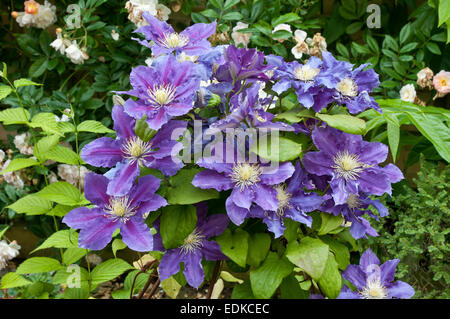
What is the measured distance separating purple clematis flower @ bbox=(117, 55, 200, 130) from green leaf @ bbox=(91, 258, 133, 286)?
43 cm

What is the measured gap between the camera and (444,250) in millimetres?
1237

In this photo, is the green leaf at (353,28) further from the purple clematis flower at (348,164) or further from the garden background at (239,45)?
the purple clematis flower at (348,164)

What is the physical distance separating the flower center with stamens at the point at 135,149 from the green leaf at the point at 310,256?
241mm

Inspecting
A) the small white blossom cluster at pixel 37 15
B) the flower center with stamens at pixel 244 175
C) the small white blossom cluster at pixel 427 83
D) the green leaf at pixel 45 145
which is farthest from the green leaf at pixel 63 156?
the small white blossom cluster at pixel 427 83

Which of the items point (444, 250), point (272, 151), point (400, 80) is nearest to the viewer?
point (272, 151)

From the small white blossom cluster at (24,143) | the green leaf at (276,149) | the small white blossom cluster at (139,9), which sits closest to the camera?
the green leaf at (276,149)

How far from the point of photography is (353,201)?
645 mm

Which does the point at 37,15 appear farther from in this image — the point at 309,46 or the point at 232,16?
the point at 309,46

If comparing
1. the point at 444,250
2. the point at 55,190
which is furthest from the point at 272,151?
the point at 444,250

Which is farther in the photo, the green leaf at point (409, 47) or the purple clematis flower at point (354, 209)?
the green leaf at point (409, 47)

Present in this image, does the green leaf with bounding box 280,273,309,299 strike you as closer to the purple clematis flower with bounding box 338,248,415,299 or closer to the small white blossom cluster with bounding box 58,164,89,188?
the purple clematis flower with bounding box 338,248,415,299

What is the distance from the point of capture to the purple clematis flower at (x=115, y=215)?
1.89 ft

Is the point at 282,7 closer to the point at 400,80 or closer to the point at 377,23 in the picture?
the point at 377,23

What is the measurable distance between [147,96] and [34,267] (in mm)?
514
